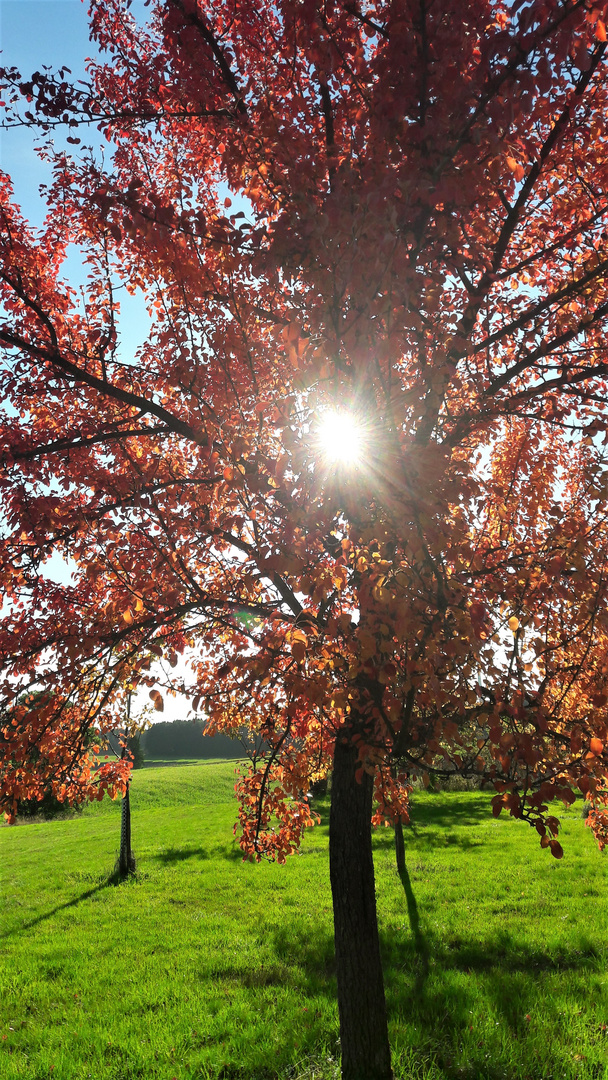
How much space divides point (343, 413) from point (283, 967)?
8884 mm

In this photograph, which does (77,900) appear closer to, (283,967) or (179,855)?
(179,855)

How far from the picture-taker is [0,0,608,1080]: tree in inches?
144

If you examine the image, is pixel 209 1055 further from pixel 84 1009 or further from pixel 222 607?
pixel 222 607

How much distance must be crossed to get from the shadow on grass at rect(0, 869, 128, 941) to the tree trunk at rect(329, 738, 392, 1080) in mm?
9128

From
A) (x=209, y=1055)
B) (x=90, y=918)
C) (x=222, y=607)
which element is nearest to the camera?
(x=222, y=607)

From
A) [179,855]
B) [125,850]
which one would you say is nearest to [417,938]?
[125,850]

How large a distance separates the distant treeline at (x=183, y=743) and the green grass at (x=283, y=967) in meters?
65.3

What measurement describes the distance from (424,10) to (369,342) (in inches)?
76.6

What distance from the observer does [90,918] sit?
11875 mm

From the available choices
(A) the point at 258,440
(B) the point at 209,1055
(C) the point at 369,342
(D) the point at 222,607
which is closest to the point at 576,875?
(B) the point at 209,1055

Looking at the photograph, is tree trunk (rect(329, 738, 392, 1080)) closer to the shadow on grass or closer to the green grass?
the green grass

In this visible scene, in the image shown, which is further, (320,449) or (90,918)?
(90,918)

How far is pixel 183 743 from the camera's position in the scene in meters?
82.3

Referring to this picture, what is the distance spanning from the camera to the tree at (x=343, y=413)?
3654 millimetres
